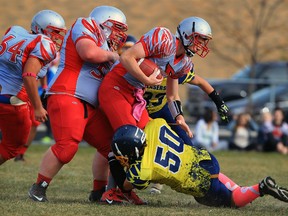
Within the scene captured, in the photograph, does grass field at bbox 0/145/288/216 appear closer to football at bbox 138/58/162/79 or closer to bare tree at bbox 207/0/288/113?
football at bbox 138/58/162/79

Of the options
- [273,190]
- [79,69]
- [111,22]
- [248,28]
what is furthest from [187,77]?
[248,28]

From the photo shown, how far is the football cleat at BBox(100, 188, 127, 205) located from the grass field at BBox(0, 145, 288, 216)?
159 mm

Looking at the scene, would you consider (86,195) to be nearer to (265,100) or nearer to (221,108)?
(221,108)

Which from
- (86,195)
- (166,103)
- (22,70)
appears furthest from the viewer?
(166,103)

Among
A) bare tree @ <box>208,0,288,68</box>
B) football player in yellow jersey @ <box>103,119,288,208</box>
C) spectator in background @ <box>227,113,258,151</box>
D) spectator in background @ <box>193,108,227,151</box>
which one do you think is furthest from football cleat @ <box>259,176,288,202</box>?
bare tree @ <box>208,0,288,68</box>

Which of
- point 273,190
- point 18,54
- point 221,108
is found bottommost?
point 273,190

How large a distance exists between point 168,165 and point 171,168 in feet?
0.11

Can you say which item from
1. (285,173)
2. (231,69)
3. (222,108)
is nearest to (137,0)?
(231,69)

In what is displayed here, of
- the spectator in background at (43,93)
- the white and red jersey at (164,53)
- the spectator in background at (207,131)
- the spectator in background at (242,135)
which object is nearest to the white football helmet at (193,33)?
the white and red jersey at (164,53)

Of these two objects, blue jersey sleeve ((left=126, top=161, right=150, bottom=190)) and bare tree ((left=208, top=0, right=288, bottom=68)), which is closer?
blue jersey sleeve ((left=126, top=161, right=150, bottom=190))

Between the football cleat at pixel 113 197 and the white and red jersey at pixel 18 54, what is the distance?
1.25 meters

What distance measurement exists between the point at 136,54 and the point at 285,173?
4554mm

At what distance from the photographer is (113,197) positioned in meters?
6.55

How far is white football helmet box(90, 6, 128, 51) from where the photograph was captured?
674cm
